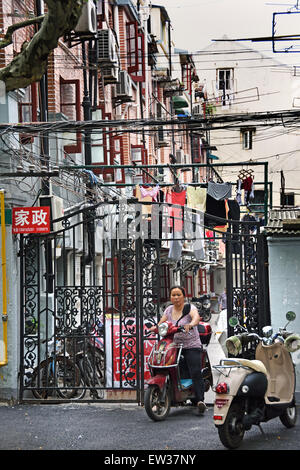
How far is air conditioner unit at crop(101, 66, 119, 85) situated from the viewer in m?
25.0

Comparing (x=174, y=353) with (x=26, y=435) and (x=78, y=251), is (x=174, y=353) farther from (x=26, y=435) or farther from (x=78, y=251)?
(x=78, y=251)

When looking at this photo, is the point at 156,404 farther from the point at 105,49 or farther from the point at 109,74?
the point at 109,74

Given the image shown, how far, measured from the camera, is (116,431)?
410 inches

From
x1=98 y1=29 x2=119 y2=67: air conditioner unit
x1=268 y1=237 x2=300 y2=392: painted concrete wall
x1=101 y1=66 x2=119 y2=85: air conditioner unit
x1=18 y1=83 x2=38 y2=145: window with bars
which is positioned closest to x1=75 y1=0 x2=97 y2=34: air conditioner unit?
x1=18 y1=83 x2=38 y2=145: window with bars

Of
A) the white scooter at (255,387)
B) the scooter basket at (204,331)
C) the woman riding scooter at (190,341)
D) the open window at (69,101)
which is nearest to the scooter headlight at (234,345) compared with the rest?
the white scooter at (255,387)

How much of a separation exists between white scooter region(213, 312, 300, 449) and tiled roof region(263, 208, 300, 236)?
1.69 metres

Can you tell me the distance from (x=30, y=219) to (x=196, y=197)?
5.97 m

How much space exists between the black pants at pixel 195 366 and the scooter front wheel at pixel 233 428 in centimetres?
235

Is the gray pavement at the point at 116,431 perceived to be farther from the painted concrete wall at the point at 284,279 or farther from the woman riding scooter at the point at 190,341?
the painted concrete wall at the point at 284,279

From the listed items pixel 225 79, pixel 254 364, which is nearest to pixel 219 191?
pixel 254 364

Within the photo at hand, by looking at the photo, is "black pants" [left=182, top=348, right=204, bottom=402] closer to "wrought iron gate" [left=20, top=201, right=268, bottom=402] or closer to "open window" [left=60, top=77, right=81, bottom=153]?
"wrought iron gate" [left=20, top=201, right=268, bottom=402]

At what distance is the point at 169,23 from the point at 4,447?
3691cm

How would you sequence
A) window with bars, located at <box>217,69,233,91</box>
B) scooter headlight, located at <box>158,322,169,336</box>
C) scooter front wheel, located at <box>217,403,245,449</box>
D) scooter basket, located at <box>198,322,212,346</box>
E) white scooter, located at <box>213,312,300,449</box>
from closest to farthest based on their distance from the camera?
scooter front wheel, located at <box>217,403,245,449</box> → white scooter, located at <box>213,312,300,449</box> → scooter headlight, located at <box>158,322,169,336</box> → scooter basket, located at <box>198,322,212,346</box> → window with bars, located at <box>217,69,233,91</box>

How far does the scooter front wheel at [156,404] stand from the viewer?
1102 cm
